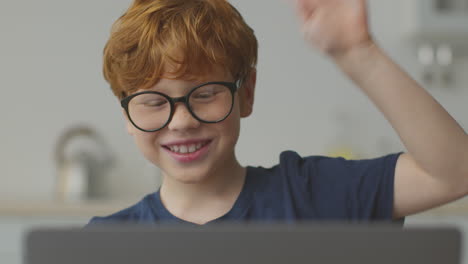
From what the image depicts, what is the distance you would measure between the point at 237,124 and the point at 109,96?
7.42ft

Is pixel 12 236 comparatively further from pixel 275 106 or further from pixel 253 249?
pixel 253 249

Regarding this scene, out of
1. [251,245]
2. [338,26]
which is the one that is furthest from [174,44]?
[251,245]

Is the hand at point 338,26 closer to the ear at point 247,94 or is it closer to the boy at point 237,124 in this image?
the boy at point 237,124

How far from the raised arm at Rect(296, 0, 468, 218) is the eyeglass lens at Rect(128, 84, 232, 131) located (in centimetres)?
18

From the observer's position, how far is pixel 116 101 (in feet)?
10.4

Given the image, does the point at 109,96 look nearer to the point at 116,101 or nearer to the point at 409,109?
the point at 116,101

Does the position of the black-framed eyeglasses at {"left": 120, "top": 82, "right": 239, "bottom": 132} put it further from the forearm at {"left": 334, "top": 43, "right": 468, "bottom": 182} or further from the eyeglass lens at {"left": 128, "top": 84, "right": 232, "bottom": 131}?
the forearm at {"left": 334, "top": 43, "right": 468, "bottom": 182}

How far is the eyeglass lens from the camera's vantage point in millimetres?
952

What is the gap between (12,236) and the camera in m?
2.73

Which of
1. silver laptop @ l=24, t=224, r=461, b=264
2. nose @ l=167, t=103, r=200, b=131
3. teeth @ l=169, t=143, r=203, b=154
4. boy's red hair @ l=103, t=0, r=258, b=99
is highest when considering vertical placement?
boy's red hair @ l=103, t=0, r=258, b=99

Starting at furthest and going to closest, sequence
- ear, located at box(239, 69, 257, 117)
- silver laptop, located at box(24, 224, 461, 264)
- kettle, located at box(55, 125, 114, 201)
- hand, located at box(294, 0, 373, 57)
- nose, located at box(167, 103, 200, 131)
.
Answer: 1. kettle, located at box(55, 125, 114, 201)
2. ear, located at box(239, 69, 257, 117)
3. nose, located at box(167, 103, 200, 131)
4. hand, located at box(294, 0, 373, 57)
5. silver laptop, located at box(24, 224, 461, 264)

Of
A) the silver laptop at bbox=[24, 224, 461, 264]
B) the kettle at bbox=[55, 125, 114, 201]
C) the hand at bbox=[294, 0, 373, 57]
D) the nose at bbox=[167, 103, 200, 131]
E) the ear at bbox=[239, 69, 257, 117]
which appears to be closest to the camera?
the silver laptop at bbox=[24, 224, 461, 264]

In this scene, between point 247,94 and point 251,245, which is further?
point 247,94

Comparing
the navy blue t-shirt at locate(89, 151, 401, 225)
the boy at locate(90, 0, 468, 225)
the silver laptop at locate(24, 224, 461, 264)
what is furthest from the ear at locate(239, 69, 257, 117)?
the silver laptop at locate(24, 224, 461, 264)
